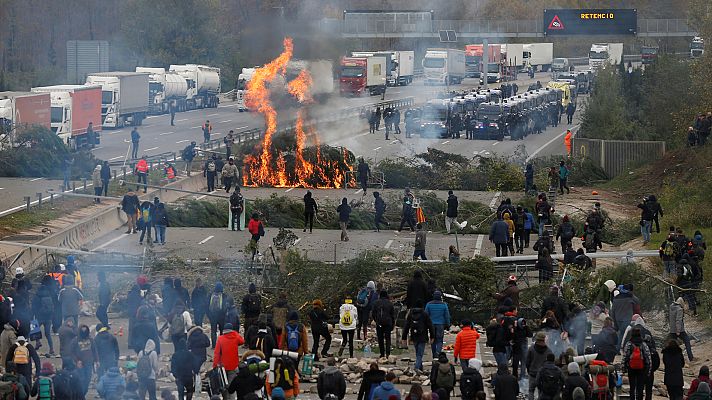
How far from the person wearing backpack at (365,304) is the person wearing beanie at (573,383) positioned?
6745 millimetres

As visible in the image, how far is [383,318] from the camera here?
2331 cm

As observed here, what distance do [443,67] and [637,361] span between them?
273ft

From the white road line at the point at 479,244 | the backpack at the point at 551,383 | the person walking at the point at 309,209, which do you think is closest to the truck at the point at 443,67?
the white road line at the point at 479,244

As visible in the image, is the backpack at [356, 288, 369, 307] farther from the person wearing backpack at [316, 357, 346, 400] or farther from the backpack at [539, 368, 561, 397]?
the backpack at [539, 368, 561, 397]

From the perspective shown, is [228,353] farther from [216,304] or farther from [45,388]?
[216,304]

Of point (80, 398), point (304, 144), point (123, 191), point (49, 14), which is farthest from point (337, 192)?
point (49, 14)

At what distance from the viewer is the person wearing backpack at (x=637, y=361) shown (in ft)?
66.7

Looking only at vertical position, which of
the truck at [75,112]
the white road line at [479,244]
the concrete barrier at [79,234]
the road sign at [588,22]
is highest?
the road sign at [588,22]

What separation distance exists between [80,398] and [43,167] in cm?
2999

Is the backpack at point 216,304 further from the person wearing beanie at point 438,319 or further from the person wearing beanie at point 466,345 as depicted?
the person wearing beanie at point 466,345

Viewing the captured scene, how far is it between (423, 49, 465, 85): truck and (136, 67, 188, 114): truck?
23.6 metres

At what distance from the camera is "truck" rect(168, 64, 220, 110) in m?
84.3

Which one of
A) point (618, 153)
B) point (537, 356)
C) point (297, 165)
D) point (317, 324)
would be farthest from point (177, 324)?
point (618, 153)

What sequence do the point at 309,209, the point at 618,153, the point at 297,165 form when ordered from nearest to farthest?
1. the point at 309,209
2. the point at 297,165
3. the point at 618,153
